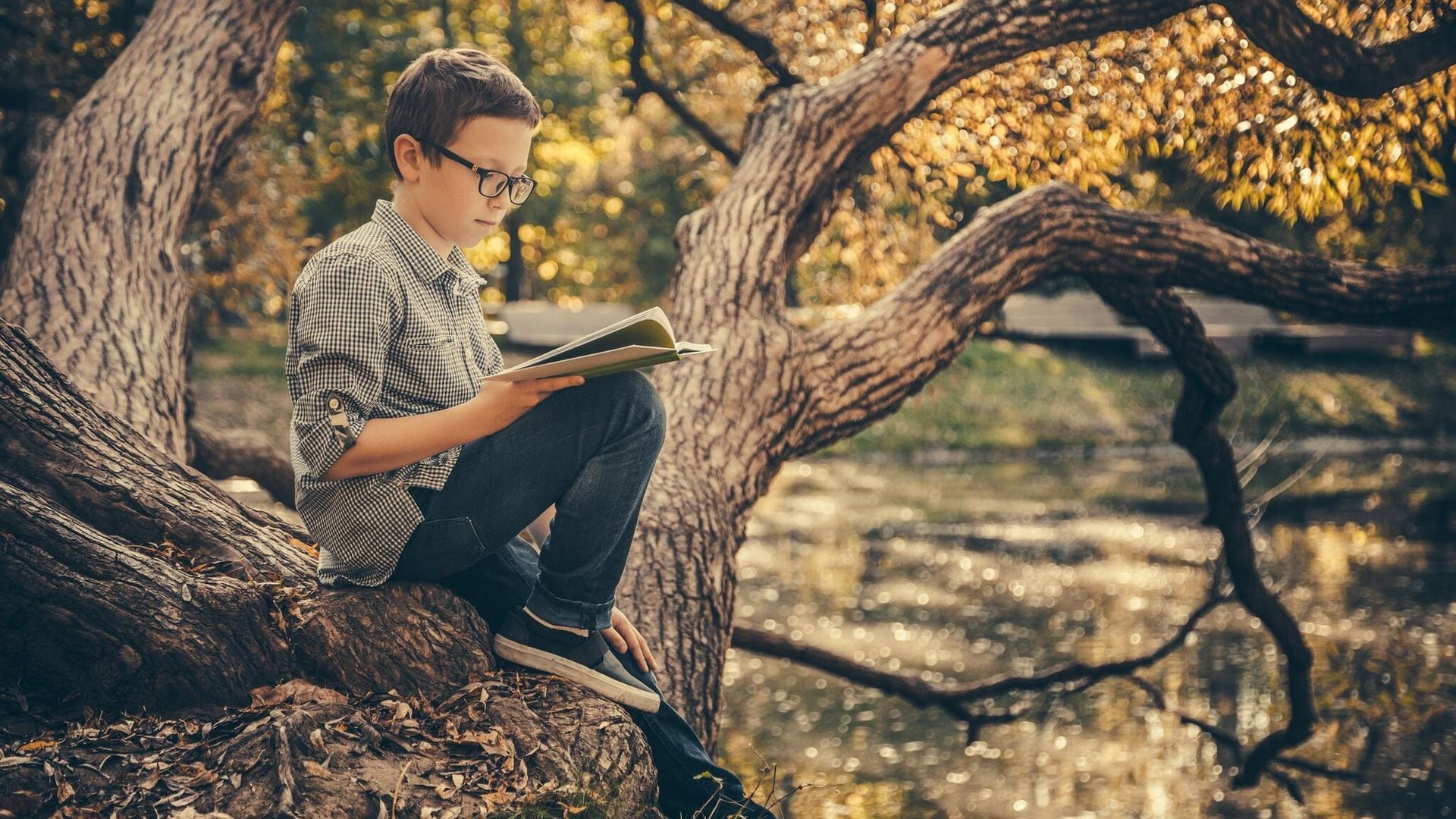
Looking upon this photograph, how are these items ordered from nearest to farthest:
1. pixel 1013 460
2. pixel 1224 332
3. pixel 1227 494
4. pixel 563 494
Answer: pixel 563 494 < pixel 1227 494 < pixel 1013 460 < pixel 1224 332

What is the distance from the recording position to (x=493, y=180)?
2.35 metres

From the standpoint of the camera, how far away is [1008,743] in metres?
7.62

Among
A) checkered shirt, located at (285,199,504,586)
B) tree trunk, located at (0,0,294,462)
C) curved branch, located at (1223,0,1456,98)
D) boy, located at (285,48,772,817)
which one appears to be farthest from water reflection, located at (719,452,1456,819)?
checkered shirt, located at (285,199,504,586)

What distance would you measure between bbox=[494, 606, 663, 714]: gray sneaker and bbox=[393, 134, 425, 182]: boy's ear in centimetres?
91

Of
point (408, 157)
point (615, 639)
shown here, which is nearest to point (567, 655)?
point (615, 639)

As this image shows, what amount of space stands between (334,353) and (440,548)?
0.45 m

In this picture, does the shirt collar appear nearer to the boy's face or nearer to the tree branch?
the boy's face

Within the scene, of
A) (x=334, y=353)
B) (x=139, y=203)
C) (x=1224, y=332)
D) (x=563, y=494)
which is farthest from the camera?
(x=1224, y=332)

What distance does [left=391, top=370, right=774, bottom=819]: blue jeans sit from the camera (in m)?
2.32

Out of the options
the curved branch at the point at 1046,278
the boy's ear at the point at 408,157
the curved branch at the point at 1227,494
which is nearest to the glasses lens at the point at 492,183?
the boy's ear at the point at 408,157

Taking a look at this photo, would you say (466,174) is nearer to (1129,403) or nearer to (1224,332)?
(1129,403)

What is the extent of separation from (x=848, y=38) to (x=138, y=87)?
13.2 feet

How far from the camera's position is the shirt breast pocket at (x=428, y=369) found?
90.5 inches

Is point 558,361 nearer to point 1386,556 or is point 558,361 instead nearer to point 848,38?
point 848,38
